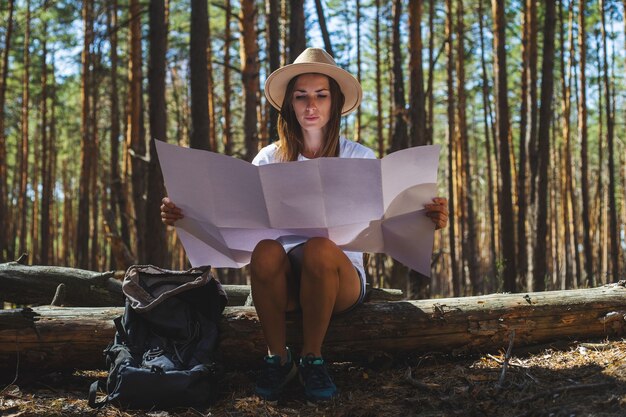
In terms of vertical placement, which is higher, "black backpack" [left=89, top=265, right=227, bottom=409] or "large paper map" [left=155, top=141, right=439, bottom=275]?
"large paper map" [left=155, top=141, right=439, bottom=275]

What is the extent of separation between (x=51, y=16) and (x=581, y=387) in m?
16.0

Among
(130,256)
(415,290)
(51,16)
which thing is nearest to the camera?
(415,290)

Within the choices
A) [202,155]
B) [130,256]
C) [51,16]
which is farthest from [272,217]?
[51,16]

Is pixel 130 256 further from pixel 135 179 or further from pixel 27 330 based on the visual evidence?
pixel 27 330

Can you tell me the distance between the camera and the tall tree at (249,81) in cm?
850

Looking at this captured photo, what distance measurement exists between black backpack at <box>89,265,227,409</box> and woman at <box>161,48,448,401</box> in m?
0.31

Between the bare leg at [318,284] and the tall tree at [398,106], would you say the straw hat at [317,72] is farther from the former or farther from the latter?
the tall tree at [398,106]

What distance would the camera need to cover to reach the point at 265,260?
2.69m

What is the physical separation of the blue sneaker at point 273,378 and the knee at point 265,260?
0.40 meters

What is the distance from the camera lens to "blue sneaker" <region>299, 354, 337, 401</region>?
2600 millimetres

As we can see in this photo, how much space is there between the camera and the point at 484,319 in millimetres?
3127

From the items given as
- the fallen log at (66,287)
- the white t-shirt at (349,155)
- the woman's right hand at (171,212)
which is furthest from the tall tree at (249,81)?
the woman's right hand at (171,212)

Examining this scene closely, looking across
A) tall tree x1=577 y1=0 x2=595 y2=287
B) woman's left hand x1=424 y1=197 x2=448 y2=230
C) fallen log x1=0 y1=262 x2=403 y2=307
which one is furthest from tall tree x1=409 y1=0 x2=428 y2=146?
tall tree x1=577 y1=0 x2=595 y2=287

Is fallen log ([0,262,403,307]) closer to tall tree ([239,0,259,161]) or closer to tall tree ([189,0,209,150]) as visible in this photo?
tall tree ([189,0,209,150])
